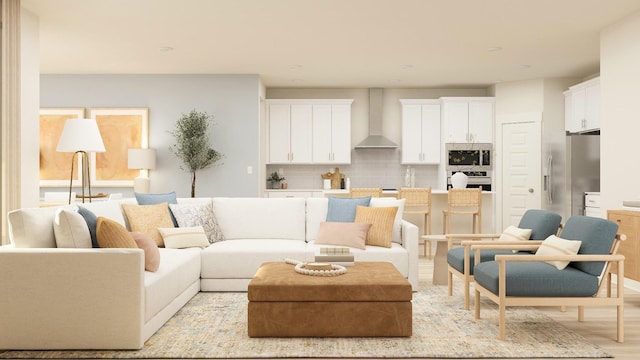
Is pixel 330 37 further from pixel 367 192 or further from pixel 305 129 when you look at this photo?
pixel 305 129

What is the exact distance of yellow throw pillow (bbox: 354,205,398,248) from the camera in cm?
526

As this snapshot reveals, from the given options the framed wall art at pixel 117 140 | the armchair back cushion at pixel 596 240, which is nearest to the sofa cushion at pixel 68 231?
the armchair back cushion at pixel 596 240

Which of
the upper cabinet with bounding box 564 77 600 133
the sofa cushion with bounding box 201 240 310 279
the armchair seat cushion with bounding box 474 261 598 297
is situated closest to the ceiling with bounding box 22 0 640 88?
the upper cabinet with bounding box 564 77 600 133

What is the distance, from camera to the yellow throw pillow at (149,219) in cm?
505

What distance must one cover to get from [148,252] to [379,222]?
2248 mm

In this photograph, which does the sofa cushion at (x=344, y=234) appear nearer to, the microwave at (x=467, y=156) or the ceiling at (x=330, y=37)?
the ceiling at (x=330, y=37)

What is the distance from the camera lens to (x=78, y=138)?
5707mm

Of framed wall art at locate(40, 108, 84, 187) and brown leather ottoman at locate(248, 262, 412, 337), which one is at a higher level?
framed wall art at locate(40, 108, 84, 187)

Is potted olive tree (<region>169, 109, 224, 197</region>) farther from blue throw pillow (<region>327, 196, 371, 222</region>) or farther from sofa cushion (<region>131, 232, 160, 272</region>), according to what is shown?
sofa cushion (<region>131, 232, 160, 272</region>)

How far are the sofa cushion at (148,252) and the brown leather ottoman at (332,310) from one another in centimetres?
76

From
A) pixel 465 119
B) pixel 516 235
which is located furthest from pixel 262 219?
pixel 465 119

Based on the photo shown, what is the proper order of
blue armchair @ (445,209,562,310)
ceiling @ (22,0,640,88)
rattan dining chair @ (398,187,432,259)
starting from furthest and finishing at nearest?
rattan dining chair @ (398,187,432,259), ceiling @ (22,0,640,88), blue armchair @ (445,209,562,310)

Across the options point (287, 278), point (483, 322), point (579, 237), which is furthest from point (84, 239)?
point (579, 237)

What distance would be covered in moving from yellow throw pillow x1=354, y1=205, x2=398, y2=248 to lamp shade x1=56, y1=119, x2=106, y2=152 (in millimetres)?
2741
